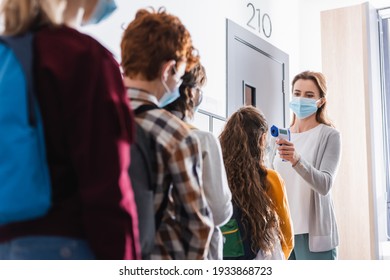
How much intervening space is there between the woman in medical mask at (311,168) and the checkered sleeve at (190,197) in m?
0.86

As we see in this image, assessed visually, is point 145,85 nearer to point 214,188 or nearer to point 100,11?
point 100,11

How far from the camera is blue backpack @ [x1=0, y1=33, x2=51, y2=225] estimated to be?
73 cm

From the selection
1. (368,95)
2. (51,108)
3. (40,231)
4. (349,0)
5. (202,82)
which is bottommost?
(40,231)

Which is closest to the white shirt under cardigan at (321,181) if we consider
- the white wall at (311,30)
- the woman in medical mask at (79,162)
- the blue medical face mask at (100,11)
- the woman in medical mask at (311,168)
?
the woman in medical mask at (311,168)

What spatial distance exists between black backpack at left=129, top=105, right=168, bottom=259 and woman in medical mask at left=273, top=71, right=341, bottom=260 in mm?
916

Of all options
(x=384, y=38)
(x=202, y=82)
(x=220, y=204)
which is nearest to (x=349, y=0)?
(x=384, y=38)

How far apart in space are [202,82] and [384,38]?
2149mm

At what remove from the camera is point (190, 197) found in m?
0.95

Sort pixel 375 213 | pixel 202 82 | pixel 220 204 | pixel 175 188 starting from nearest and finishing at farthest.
Result: pixel 175 188
pixel 220 204
pixel 202 82
pixel 375 213

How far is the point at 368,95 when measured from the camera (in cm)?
287

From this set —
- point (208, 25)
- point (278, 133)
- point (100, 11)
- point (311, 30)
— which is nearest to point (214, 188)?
point (100, 11)

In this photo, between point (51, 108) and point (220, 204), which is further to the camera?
point (220, 204)

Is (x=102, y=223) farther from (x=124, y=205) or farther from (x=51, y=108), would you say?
(x=51, y=108)

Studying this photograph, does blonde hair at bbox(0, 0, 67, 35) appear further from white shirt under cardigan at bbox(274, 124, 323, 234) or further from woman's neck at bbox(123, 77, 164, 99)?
white shirt under cardigan at bbox(274, 124, 323, 234)
